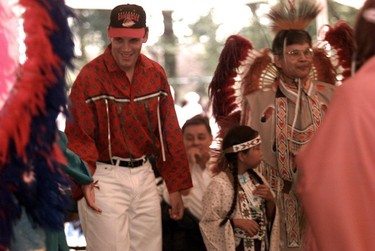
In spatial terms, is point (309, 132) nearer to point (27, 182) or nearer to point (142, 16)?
A: point (142, 16)

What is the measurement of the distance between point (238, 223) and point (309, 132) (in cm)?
69

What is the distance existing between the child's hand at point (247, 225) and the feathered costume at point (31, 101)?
6.36ft

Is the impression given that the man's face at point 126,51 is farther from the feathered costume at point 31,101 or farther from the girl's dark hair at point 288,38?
the feathered costume at point 31,101

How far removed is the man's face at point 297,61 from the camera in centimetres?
599

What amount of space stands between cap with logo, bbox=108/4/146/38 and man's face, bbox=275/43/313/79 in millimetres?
887

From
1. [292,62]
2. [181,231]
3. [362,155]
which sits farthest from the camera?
[181,231]

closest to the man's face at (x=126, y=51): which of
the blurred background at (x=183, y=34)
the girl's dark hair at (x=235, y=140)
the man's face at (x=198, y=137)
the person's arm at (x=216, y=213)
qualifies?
the girl's dark hair at (x=235, y=140)

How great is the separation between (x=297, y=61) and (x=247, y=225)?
3.33ft

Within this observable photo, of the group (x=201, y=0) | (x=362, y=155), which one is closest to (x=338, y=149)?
(x=362, y=155)

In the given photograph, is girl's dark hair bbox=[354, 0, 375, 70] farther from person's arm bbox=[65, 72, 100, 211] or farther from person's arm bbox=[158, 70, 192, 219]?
person's arm bbox=[158, 70, 192, 219]

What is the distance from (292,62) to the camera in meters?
6.00

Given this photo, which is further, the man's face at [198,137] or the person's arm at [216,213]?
the man's face at [198,137]

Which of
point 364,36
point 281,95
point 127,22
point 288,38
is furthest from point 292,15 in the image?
point 364,36

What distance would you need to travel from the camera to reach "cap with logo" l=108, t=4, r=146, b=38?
18.4ft
